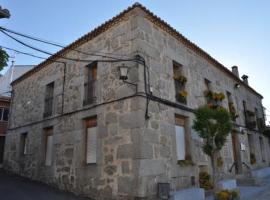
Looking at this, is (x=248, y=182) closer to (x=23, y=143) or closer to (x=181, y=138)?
(x=181, y=138)

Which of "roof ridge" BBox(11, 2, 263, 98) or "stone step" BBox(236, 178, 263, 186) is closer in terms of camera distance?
"roof ridge" BBox(11, 2, 263, 98)

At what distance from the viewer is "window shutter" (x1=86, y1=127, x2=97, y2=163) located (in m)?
6.91

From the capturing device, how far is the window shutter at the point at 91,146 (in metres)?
6.91

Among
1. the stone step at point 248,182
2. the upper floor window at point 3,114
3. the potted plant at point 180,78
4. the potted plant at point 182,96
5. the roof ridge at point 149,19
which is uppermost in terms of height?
the roof ridge at point 149,19

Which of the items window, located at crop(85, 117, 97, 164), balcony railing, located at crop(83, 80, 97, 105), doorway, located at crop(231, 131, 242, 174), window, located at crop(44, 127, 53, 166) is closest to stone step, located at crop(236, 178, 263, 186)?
doorway, located at crop(231, 131, 242, 174)

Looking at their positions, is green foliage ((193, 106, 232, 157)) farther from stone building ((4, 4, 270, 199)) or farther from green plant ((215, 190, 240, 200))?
green plant ((215, 190, 240, 200))

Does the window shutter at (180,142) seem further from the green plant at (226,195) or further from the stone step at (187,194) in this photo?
the green plant at (226,195)

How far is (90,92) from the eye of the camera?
25.0ft

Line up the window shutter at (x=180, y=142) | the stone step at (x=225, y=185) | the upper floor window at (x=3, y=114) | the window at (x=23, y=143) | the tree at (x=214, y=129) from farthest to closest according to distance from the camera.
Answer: the upper floor window at (x=3, y=114) → the window at (x=23, y=143) → the window shutter at (x=180, y=142) → the stone step at (x=225, y=185) → the tree at (x=214, y=129)

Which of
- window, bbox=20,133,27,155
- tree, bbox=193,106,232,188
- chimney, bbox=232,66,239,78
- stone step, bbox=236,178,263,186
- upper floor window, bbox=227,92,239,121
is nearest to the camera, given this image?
tree, bbox=193,106,232,188

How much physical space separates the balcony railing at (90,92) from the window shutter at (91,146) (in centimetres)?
90

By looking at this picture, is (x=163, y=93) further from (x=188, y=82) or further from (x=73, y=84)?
(x=73, y=84)

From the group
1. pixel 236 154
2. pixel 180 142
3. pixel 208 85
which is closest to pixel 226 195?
pixel 180 142

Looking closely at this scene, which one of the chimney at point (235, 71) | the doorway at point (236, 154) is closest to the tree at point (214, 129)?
the doorway at point (236, 154)
